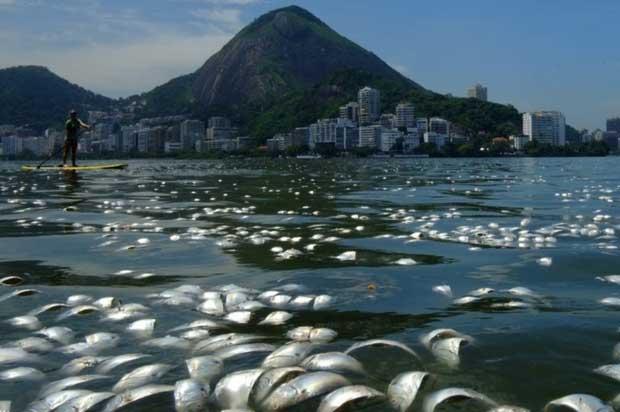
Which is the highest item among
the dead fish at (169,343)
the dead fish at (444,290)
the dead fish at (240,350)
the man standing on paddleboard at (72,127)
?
the man standing on paddleboard at (72,127)

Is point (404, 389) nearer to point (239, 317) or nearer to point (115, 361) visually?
point (115, 361)

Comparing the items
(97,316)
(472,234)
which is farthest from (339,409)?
(472,234)

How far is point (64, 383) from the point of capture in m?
3.42

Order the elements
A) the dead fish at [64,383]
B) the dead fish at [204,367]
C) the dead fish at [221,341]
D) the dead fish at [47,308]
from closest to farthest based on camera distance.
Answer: the dead fish at [64,383] < the dead fish at [204,367] < the dead fish at [221,341] < the dead fish at [47,308]

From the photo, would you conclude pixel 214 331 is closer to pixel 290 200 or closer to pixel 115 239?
pixel 115 239

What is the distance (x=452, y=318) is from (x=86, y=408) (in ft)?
9.20

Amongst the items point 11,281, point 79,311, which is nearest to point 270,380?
point 79,311

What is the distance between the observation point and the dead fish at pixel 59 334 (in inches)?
170

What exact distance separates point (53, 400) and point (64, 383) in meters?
0.25

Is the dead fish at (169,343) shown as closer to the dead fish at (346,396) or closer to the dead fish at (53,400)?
the dead fish at (53,400)

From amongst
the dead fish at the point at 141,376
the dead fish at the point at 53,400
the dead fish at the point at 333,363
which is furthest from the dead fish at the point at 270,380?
the dead fish at the point at 53,400

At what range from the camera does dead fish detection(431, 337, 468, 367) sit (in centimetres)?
371

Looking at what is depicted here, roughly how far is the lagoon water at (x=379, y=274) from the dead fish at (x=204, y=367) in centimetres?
8

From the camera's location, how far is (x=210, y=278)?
6414 millimetres
